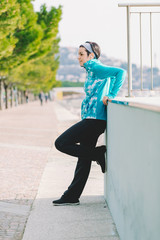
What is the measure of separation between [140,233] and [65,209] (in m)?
2.15

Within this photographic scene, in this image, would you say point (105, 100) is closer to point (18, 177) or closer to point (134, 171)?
point (134, 171)

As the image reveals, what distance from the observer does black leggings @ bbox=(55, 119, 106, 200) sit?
520 centimetres

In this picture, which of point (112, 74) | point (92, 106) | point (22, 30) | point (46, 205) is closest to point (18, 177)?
point (46, 205)

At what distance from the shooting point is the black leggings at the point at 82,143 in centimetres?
520

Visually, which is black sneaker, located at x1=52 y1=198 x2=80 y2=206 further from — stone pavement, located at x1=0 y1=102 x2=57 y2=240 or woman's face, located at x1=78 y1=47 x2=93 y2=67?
woman's face, located at x1=78 y1=47 x2=93 y2=67

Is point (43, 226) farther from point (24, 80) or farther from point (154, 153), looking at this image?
point (24, 80)

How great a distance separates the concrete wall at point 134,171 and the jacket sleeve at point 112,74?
0.29m

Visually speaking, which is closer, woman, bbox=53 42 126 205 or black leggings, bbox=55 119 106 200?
woman, bbox=53 42 126 205

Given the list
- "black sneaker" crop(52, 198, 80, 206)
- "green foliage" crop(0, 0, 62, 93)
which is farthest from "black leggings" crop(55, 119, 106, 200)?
"green foliage" crop(0, 0, 62, 93)

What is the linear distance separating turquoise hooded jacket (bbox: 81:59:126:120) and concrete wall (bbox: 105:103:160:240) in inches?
10.0

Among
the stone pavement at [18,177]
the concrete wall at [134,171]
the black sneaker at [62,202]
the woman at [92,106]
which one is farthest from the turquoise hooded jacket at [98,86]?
the stone pavement at [18,177]

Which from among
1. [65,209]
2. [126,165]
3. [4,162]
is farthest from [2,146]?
[126,165]

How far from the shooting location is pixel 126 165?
390 cm

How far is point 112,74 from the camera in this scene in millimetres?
5031
